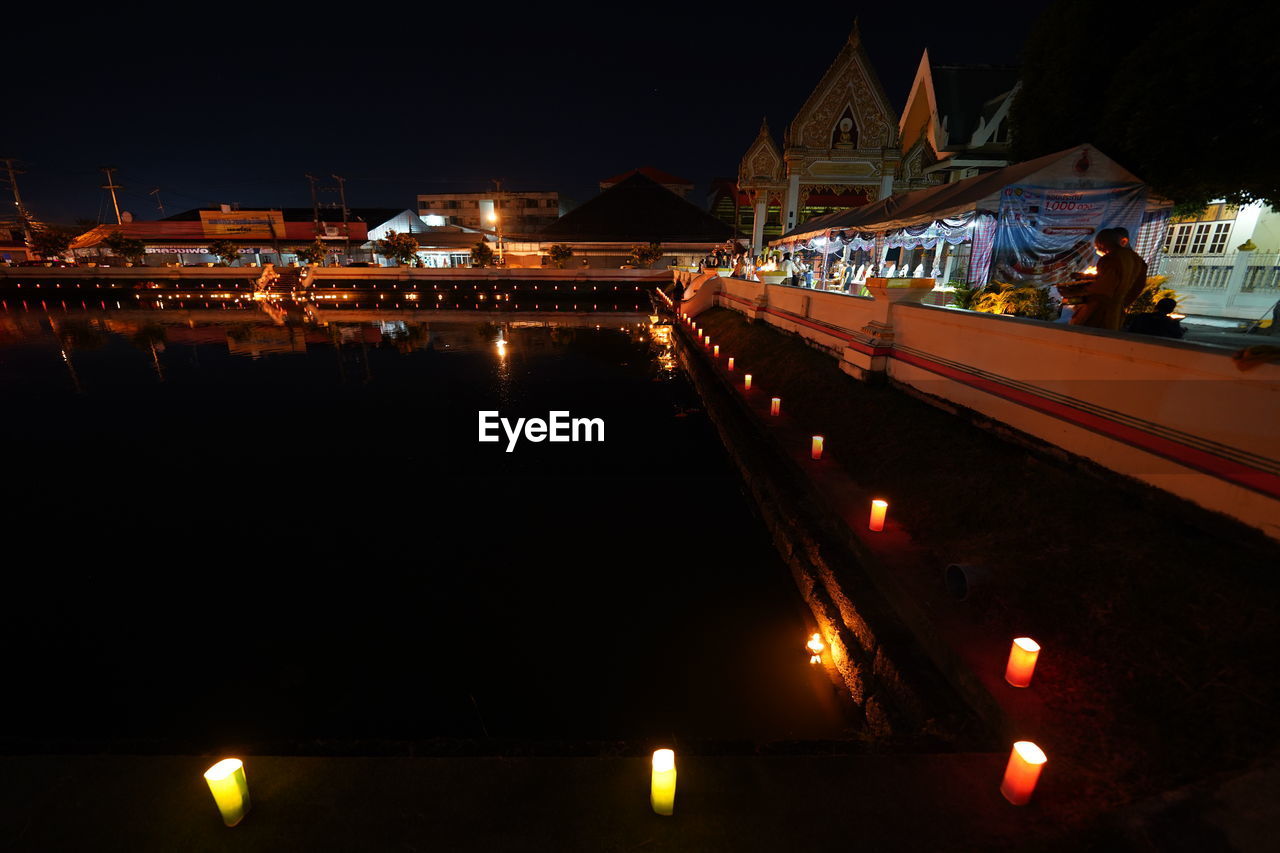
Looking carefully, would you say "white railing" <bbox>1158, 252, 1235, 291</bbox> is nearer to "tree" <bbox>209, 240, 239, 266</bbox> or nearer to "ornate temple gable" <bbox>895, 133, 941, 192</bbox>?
"ornate temple gable" <bbox>895, 133, 941, 192</bbox>

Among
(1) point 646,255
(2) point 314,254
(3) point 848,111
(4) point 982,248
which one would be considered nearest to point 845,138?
(3) point 848,111

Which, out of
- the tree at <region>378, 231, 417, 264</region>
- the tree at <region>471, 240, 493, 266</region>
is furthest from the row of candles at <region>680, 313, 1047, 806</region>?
the tree at <region>378, 231, 417, 264</region>

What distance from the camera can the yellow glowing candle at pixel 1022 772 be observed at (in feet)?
7.86

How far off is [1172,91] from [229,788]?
15.9 metres

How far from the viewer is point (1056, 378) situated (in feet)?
16.8

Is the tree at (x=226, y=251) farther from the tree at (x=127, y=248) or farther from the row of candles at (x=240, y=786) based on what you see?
the row of candles at (x=240, y=786)

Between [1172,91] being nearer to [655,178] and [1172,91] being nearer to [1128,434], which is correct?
[1128,434]

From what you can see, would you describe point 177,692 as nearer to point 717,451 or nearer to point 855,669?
→ point 855,669

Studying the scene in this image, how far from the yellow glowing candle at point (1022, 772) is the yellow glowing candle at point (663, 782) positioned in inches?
64.1

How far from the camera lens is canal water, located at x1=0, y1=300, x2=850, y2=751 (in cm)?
374

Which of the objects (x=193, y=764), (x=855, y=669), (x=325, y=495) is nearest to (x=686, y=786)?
(x=855, y=669)

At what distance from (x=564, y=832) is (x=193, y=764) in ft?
6.73

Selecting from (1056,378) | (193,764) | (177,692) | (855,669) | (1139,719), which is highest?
(1056,378)

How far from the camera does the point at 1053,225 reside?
11.3 meters
